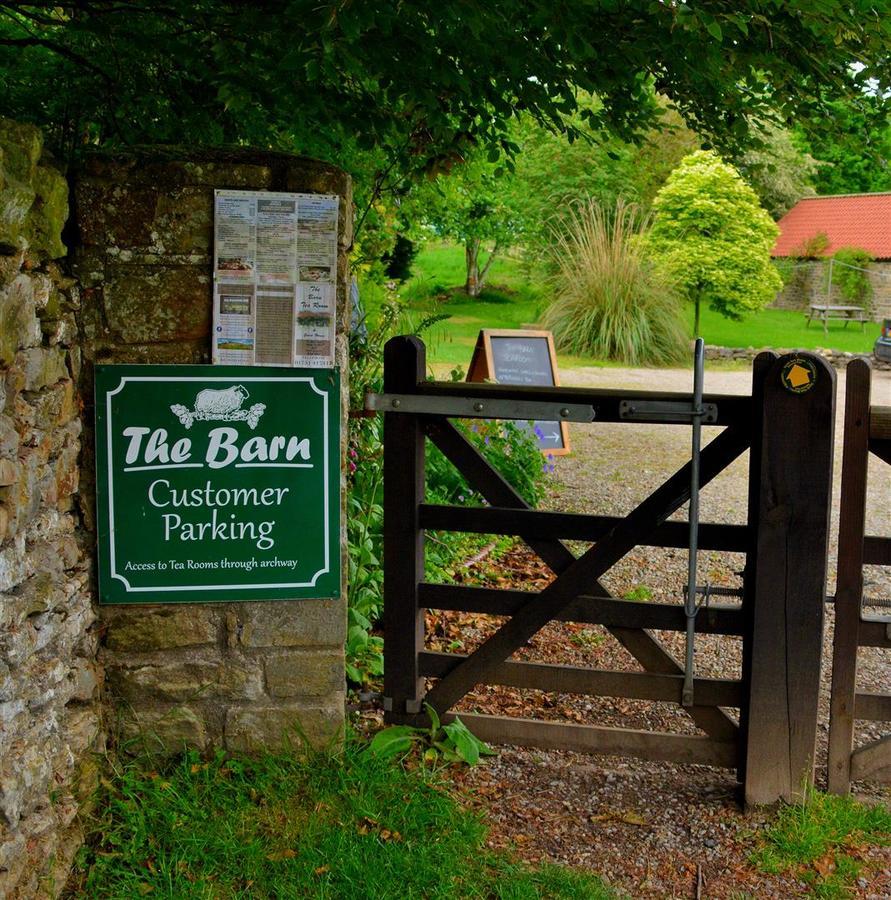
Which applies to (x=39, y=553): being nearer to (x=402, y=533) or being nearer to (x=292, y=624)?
(x=292, y=624)

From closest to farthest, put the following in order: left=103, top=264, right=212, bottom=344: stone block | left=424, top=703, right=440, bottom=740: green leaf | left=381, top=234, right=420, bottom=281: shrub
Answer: left=103, top=264, right=212, bottom=344: stone block < left=424, top=703, right=440, bottom=740: green leaf < left=381, top=234, right=420, bottom=281: shrub

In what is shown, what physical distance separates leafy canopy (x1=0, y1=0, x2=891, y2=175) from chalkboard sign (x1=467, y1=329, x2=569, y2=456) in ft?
14.0

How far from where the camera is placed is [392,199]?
621cm

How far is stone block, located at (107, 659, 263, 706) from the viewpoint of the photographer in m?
3.40

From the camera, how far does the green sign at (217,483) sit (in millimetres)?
3264

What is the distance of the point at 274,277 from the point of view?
327cm

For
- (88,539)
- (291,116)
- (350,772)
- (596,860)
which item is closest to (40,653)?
(88,539)

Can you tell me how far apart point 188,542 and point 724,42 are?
2443 mm

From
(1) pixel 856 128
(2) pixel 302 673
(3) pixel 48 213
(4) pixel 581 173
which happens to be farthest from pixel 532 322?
(3) pixel 48 213

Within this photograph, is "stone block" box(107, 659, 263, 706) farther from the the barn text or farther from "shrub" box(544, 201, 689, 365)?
"shrub" box(544, 201, 689, 365)

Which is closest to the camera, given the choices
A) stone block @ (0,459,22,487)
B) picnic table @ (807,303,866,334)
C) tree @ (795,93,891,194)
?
stone block @ (0,459,22,487)

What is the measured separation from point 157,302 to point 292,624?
113 cm

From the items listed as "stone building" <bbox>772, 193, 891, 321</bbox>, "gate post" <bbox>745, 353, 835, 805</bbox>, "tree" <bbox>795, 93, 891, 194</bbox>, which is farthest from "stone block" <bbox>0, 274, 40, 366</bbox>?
"stone building" <bbox>772, 193, 891, 321</bbox>

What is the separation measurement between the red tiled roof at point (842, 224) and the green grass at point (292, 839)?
3505cm
